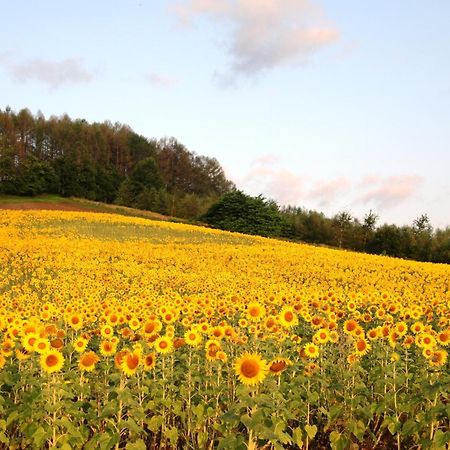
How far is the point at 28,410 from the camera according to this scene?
5078 mm

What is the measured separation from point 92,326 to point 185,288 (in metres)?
6.29

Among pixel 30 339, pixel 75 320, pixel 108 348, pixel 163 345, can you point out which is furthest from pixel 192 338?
pixel 75 320

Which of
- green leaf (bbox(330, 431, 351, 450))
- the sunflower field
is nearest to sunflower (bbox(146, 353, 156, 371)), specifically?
the sunflower field

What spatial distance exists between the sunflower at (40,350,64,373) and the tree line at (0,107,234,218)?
69288 millimetres

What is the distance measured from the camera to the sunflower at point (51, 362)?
4949 millimetres

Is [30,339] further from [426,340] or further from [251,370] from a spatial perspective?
[426,340]

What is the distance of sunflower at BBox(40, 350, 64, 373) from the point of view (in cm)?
495

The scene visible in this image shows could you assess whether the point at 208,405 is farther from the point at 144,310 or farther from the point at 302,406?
the point at 144,310

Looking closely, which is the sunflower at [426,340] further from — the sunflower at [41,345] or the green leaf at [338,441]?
the sunflower at [41,345]

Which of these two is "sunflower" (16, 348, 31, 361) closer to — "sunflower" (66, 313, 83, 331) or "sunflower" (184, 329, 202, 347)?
"sunflower" (66, 313, 83, 331)

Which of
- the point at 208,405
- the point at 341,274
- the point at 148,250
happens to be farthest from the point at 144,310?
the point at 148,250

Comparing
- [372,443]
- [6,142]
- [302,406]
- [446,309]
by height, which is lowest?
[372,443]

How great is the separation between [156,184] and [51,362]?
88048mm

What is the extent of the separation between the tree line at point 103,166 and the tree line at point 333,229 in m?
12.7
